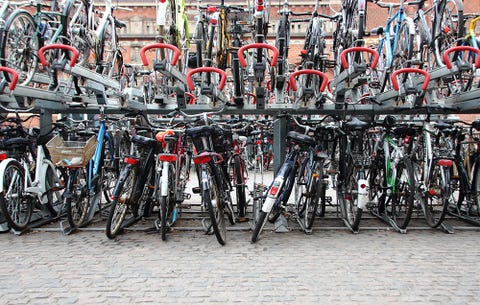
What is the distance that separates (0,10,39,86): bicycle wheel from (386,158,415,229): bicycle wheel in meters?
4.80

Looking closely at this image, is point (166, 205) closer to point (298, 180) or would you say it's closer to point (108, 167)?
point (108, 167)

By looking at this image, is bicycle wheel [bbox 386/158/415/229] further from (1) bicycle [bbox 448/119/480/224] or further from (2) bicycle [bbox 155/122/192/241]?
(2) bicycle [bbox 155/122/192/241]

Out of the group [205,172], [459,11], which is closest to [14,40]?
[205,172]

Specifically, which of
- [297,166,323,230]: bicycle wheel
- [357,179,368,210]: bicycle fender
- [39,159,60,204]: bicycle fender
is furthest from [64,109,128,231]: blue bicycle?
[357,179,368,210]: bicycle fender

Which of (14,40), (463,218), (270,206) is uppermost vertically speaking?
(14,40)

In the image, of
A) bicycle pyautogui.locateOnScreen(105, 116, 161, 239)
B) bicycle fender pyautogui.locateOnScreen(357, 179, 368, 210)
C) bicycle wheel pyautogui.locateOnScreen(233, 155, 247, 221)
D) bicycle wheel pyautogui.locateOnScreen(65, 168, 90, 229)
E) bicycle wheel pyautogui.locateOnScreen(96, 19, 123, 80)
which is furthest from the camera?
bicycle wheel pyautogui.locateOnScreen(96, 19, 123, 80)

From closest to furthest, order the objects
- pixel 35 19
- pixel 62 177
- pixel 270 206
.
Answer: pixel 270 206, pixel 35 19, pixel 62 177

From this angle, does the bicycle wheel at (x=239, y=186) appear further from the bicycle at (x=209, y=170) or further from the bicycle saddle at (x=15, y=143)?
the bicycle saddle at (x=15, y=143)

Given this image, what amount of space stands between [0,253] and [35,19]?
10.0 feet

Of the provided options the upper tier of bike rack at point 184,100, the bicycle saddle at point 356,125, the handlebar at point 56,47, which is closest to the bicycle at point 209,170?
the upper tier of bike rack at point 184,100

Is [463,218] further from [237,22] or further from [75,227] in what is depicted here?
[75,227]

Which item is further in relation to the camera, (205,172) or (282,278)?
(205,172)

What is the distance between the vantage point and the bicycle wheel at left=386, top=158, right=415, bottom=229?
4.41m

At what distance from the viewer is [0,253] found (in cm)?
380
